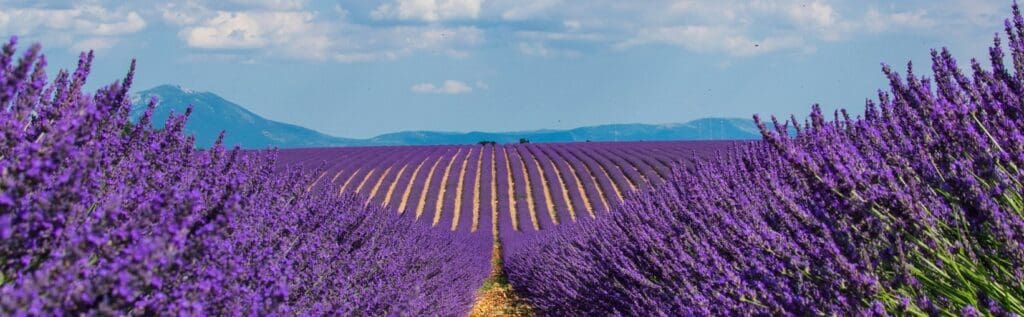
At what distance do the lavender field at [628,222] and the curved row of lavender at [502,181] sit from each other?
45.3ft

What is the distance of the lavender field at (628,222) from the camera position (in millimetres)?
1381

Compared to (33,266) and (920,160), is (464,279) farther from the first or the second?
(33,266)

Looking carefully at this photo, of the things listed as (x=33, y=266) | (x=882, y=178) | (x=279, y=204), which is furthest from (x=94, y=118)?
(x=279, y=204)

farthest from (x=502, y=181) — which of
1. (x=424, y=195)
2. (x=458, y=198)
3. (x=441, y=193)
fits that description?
(x=424, y=195)

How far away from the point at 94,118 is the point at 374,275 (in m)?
3.77

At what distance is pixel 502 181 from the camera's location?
29.1 metres

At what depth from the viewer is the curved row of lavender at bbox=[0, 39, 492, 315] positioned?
129 cm

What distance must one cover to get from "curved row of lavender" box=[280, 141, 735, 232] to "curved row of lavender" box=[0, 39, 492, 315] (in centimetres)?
1499

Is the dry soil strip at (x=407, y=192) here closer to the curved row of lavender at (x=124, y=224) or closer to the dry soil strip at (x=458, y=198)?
the dry soil strip at (x=458, y=198)

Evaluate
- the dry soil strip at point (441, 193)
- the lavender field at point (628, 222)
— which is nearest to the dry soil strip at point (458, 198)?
the dry soil strip at point (441, 193)

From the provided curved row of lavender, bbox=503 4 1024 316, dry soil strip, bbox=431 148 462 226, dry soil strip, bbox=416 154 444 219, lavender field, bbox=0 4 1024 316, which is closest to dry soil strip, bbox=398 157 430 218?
dry soil strip, bbox=416 154 444 219

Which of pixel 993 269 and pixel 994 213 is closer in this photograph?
pixel 994 213

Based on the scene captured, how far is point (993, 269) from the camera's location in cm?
221

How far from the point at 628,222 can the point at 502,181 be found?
22.9 meters
